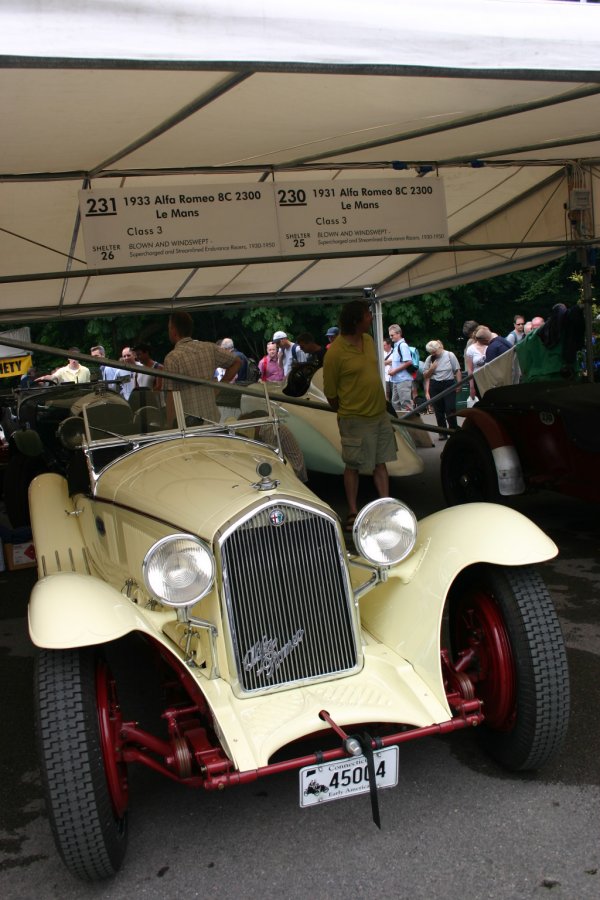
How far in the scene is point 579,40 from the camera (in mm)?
3326

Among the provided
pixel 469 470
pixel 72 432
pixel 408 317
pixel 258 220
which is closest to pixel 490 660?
pixel 72 432

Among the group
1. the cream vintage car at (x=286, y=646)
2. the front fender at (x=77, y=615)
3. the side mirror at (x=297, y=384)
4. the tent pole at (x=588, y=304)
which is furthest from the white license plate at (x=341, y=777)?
the side mirror at (x=297, y=384)

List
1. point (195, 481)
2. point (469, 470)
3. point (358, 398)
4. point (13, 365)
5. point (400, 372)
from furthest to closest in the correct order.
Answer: point (13, 365)
point (400, 372)
point (469, 470)
point (358, 398)
point (195, 481)

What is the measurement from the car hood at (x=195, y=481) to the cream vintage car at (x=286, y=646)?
0.05 feet

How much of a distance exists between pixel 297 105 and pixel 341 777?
10.5 ft

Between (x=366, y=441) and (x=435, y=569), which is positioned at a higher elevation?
(x=366, y=441)

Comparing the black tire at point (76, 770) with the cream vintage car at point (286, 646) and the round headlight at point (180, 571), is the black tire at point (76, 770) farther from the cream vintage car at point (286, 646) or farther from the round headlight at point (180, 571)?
the round headlight at point (180, 571)

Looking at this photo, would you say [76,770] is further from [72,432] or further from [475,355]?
[475,355]

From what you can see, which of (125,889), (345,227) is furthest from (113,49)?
(345,227)

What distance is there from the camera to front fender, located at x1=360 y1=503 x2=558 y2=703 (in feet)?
9.77

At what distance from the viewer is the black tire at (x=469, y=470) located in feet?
20.9

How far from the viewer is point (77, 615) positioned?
8.70ft

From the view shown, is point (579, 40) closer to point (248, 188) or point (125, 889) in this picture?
point (248, 188)

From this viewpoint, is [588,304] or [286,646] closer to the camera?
[286,646]
